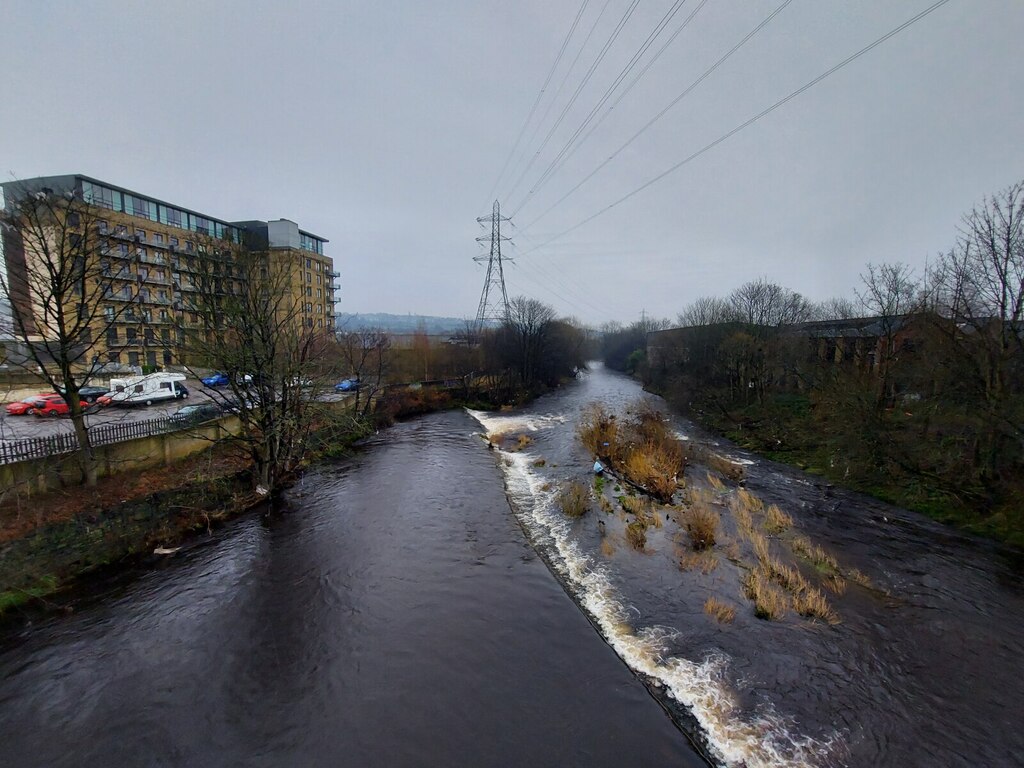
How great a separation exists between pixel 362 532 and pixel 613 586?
750 centimetres

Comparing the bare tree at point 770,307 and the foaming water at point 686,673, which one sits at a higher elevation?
the bare tree at point 770,307

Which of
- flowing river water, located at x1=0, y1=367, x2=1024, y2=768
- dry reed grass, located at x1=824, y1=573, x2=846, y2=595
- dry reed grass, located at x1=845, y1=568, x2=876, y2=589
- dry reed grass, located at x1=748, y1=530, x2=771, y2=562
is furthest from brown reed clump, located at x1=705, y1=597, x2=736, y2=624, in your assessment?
dry reed grass, located at x1=845, y1=568, x2=876, y2=589

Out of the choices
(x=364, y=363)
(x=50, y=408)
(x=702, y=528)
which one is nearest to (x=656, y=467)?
(x=702, y=528)

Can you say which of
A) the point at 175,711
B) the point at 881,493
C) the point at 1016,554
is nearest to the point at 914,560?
the point at 1016,554

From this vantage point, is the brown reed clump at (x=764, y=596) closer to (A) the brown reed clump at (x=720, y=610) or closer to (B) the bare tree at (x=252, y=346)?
(A) the brown reed clump at (x=720, y=610)

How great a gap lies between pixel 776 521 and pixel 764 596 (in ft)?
15.7

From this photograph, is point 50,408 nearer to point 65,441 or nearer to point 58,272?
point 65,441

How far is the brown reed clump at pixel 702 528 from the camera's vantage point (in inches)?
483

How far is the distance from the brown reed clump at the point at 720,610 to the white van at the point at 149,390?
29188 mm

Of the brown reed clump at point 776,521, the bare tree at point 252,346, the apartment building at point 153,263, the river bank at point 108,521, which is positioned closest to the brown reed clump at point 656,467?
the brown reed clump at point 776,521

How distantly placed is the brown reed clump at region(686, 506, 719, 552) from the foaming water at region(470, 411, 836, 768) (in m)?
2.75

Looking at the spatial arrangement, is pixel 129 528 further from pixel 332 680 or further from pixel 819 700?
pixel 819 700

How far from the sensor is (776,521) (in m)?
13.7

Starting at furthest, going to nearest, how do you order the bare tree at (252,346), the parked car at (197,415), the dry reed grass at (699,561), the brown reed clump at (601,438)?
1. the brown reed clump at (601,438)
2. the parked car at (197,415)
3. the bare tree at (252,346)
4. the dry reed grass at (699,561)
